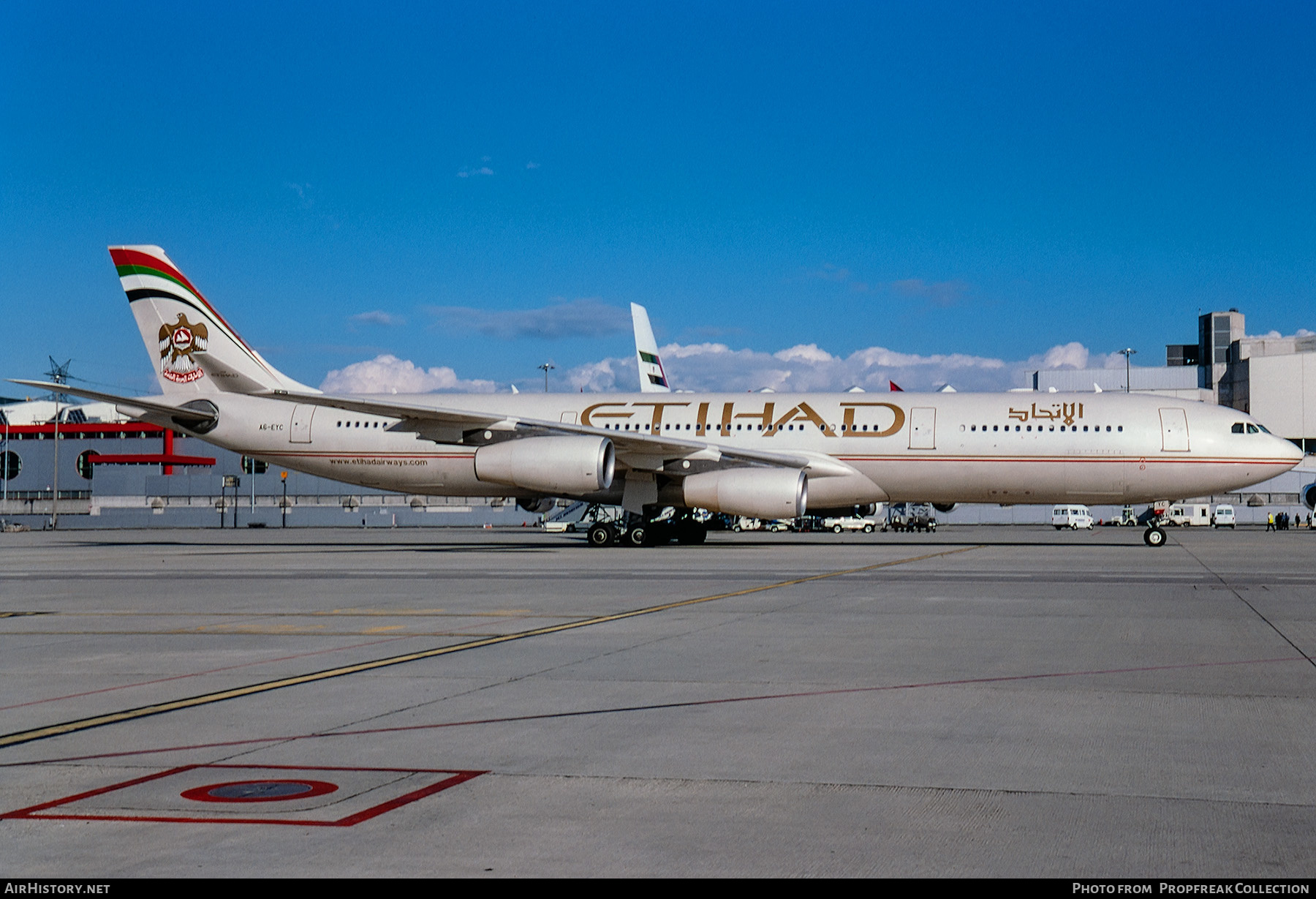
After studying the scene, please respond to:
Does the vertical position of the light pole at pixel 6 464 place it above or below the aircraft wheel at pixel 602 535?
above

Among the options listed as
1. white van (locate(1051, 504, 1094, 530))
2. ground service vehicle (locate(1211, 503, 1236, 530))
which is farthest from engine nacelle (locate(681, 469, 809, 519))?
ground service vehicle (locate(1211, 503, 1236, 530))

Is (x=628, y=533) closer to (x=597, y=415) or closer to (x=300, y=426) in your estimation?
(x=597, y=415)

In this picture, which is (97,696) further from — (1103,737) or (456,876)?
(1103,737)

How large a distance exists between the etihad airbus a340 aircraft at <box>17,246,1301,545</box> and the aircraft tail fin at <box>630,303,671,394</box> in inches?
783

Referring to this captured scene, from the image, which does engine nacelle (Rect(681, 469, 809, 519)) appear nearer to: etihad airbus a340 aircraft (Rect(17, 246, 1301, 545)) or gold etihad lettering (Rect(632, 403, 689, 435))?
etihad airbus a340 aircraft (Rect(17, 246, 1301, 545))

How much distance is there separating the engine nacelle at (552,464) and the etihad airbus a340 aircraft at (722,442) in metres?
0.05

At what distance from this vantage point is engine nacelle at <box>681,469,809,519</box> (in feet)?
95.3

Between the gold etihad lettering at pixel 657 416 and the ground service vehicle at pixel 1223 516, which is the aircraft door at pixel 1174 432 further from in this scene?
the ground service vehicle at pixel 1223 516

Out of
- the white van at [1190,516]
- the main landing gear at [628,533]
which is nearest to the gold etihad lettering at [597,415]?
the main landing gear at [628,533]

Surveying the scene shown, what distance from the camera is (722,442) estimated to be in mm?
33031

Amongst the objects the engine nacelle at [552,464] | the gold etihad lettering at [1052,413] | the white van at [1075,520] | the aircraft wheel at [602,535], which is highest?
the gold etihad lettering at [1052,413]

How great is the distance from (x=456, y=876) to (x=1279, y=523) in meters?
68.9

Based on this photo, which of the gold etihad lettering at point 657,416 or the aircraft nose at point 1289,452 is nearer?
the aircraft nose at point 1289,452

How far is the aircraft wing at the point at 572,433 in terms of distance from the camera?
96.8 feet
